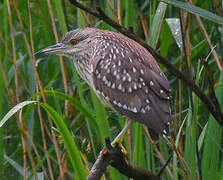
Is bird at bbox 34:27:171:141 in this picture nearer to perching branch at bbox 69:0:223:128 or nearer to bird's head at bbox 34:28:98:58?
bird's head at bbox 34:28:98:58

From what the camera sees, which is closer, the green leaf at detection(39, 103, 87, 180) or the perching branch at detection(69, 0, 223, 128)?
the perching branch at detection(69, 0, 223, 128)

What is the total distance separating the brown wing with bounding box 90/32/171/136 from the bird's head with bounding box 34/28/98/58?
0.48 ft

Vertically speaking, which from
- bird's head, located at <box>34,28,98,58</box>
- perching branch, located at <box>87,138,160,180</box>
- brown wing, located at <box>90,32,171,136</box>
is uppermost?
bird's head, located at <box>34,28,98,58</box>

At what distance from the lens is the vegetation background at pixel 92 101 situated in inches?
74.5

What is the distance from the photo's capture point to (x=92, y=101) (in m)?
2.50

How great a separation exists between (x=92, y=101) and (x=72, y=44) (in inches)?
12.6

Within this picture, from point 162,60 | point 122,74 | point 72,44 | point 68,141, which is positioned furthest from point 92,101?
point 162,60

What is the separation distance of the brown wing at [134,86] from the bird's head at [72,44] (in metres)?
0.14

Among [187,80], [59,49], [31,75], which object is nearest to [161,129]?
[187,80]

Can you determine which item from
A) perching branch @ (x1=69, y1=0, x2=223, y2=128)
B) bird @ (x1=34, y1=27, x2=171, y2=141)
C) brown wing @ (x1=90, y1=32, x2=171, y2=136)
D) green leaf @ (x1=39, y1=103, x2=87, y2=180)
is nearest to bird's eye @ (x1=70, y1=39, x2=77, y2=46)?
bird @ (x1=34, y1=27, x2=171, y2=141)

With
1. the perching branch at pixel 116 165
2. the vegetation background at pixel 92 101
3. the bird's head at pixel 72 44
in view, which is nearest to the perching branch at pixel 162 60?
the vegetation background at pixel 92 101

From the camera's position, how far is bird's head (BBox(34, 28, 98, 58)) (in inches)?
89.4

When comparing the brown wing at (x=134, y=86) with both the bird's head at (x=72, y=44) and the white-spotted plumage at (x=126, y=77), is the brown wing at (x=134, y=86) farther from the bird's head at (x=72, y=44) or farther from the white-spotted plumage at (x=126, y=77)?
the bird's head at (x=72, y=44)

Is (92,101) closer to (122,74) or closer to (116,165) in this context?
(122,74)
